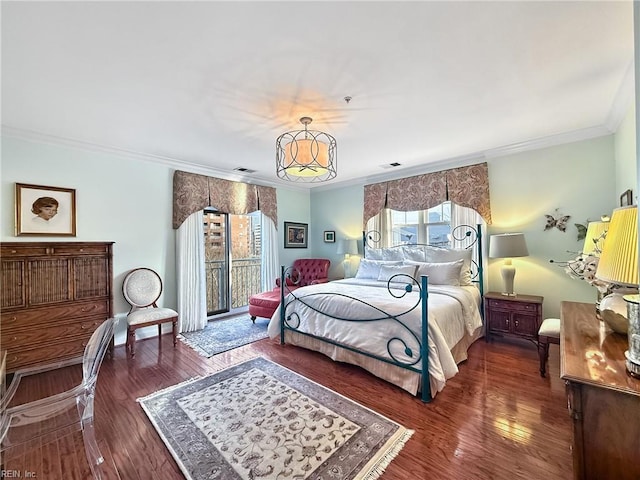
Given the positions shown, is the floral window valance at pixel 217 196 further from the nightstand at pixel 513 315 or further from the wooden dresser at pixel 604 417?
the wooden dresser at pixel 604 417

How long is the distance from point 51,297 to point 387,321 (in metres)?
3.53

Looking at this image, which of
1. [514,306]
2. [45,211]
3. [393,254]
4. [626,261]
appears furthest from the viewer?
[393,254]

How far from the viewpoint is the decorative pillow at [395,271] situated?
3726mm

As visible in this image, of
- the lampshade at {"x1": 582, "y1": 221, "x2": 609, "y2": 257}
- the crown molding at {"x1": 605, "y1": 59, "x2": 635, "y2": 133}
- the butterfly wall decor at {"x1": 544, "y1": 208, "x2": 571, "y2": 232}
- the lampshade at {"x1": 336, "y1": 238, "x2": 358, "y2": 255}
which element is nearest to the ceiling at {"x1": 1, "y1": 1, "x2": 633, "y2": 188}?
the crown molding at {"x1": 605, "y1": 59, "x2": 635, "y2": 133}

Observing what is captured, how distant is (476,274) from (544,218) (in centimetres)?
108

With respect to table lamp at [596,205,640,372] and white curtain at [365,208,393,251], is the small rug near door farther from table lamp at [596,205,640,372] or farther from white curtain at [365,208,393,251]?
table lamp at [596,205,640,372]

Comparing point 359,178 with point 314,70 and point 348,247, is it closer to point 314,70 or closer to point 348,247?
point 348,247

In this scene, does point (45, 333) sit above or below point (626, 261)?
below

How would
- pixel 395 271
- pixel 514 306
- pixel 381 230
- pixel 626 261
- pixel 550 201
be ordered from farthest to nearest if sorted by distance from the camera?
pixel 381 230 → pixel 395 271 → pixel 550 201 → pixel 514 306 → pixel 626 261

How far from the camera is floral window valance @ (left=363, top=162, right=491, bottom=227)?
4.00m

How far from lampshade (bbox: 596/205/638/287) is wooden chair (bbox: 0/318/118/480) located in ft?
8.77

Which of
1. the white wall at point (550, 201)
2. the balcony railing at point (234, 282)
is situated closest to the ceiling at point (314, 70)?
the white wall at point (550, 201)

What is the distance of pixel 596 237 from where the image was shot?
81.4 inches

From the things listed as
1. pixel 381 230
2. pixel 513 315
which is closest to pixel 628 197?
pixel 513 315
